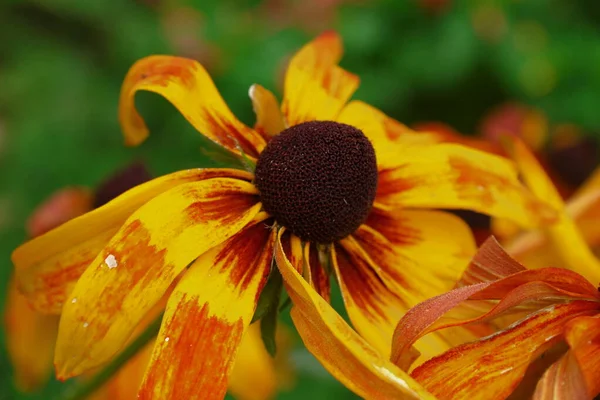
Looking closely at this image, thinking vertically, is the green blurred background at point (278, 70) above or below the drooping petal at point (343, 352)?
below

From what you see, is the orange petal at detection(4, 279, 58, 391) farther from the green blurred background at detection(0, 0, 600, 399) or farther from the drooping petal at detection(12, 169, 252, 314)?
the green blurred background at detection(0, 0, 600, 399)

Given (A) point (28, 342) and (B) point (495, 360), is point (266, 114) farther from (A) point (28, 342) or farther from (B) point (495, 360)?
(A) point (28, 342)

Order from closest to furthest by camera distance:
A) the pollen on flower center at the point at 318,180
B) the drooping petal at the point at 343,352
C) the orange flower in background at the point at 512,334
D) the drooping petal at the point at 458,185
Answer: the drooping petal at the point at 343,352 → the orange flower in background at the point at 512,334 → the pollen on flower center at the point at 318,180 → the drooping petal at the point at 458,185

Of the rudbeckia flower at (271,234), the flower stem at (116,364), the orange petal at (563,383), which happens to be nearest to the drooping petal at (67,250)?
the rudbeckia flower at (271,234)

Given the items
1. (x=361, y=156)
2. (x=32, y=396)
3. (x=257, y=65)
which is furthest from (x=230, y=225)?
(x=257, y=65)

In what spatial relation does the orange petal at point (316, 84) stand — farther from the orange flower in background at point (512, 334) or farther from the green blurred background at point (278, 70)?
the green blurred background at point (278, 70)

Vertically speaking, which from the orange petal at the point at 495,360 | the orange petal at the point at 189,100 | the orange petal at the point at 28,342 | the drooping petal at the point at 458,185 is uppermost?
the orange petal at the point at 189,100

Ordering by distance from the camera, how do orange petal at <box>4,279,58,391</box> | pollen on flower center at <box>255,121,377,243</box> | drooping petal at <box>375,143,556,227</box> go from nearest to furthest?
pollen on flower center at <box>255,121,377,243</box>, drooping petal at <box>375,143,556,227</box>, orange petal at <box>4,279,58,391</box>

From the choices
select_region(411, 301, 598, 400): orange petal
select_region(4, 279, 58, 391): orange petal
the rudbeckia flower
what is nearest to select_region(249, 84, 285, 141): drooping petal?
the rudbeckia flower
